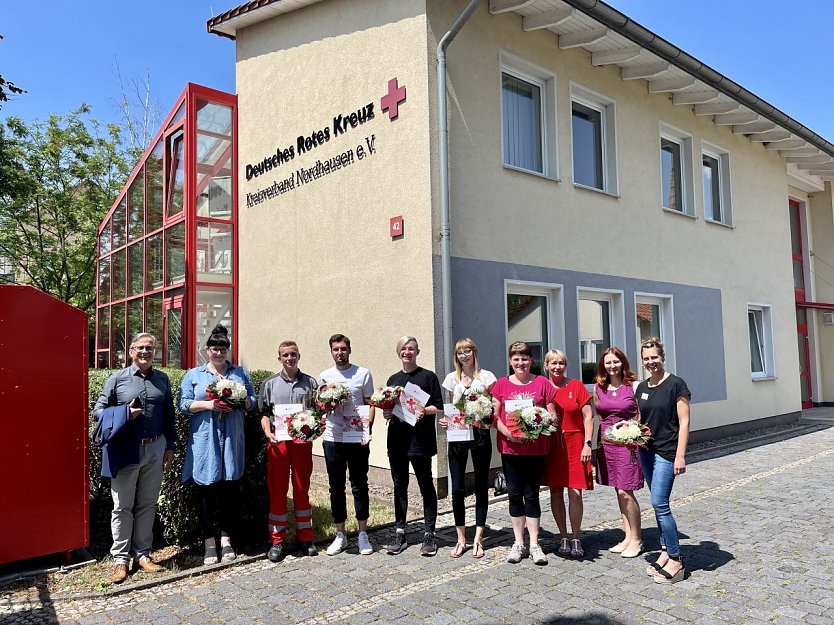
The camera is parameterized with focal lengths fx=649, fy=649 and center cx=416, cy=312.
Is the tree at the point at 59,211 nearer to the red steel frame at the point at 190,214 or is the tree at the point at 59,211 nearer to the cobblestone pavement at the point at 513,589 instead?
the red steel frame at the point at 190,214

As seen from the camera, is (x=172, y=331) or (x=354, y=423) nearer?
(x=354, y=423)

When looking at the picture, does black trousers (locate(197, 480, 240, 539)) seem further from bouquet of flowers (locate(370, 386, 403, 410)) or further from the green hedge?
bouquet of flowers (locate(370, 386, 403, 410))

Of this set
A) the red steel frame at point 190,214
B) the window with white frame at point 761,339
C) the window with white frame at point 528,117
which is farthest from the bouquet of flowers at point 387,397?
the window with white frame at point 761,339

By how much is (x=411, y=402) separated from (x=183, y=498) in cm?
209

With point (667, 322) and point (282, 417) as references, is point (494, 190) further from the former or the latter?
point (667, 322)

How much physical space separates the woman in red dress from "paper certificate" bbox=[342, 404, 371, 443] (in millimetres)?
1612

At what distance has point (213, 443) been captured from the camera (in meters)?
5.21

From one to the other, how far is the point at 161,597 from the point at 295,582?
37.3 inches

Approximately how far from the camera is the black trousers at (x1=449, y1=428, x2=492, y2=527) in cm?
550

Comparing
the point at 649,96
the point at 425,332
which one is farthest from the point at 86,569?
the point at 649,96

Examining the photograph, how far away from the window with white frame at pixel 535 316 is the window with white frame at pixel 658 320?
2.31m

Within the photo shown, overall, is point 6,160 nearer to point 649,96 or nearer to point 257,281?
point 257,281

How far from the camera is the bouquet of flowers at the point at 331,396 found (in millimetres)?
5359

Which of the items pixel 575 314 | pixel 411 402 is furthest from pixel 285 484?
pixel 575 314
